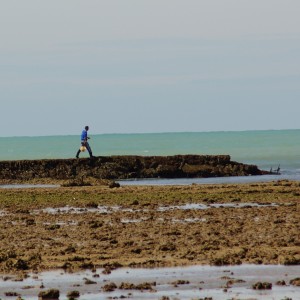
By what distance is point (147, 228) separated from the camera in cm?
2381

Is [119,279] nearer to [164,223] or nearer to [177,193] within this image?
[164,223]

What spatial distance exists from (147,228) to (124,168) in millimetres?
24726

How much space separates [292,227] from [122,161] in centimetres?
2585

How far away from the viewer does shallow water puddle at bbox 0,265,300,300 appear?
15.3 metres

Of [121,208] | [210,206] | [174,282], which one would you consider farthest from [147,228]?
[174,282]

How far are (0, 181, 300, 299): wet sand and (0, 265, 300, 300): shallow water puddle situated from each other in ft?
1.87

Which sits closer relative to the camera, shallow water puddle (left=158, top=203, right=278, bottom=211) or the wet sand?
the wet sand

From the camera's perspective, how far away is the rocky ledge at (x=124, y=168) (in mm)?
47188

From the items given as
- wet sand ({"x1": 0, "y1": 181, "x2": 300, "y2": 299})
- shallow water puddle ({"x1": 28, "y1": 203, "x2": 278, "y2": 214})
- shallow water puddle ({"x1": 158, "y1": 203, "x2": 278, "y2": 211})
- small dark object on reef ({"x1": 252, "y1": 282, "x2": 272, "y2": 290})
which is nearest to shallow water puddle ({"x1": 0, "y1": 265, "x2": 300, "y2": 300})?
small dark object on reef ({"x1": 252, "y1": 282, "x2": 272, "y2": 290})

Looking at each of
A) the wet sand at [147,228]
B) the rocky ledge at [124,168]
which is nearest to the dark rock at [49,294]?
the wet sand at [147,228]

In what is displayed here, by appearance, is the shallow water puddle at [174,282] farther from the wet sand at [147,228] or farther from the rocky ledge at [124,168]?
the rocky ledge at [124,168]

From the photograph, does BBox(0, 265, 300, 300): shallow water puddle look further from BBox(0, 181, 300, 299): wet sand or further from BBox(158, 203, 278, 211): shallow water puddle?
BBox(158, 203, 278, 211): shallow water puddle

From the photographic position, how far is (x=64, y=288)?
16.0m

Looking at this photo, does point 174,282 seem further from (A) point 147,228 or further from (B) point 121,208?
(B) point 121,208
